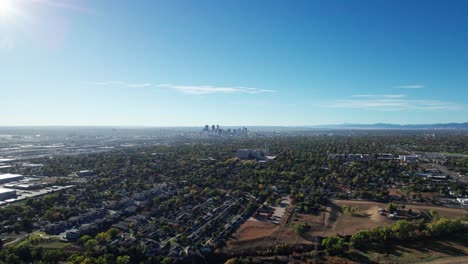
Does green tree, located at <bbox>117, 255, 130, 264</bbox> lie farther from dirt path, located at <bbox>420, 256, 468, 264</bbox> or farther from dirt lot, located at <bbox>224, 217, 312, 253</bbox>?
dirt path, located at <bbox>420, 256, 468, 264</bbox>

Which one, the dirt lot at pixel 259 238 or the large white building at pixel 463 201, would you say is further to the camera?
the large white building at pixel 463 201

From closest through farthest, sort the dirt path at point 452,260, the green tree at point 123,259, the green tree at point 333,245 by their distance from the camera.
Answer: the green tree at point 123,259, the dirt path at point 452,260, the green tree at point 333,245

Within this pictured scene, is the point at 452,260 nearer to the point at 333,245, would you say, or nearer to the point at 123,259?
the point at 333,245

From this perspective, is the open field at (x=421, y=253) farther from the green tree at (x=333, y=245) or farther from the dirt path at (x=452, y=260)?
the green tree at (x=333, y=245)

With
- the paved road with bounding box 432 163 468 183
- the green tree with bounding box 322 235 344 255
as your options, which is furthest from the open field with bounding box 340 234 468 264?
the paved road with bounding box 432 163 468 183

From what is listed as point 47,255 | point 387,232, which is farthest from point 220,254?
point 387,232

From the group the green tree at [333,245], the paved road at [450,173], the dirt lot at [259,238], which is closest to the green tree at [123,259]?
the dirt lot at [259,238]

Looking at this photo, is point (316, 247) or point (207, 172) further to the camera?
point (207, 172)

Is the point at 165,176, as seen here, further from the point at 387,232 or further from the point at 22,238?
the point at 387,232
